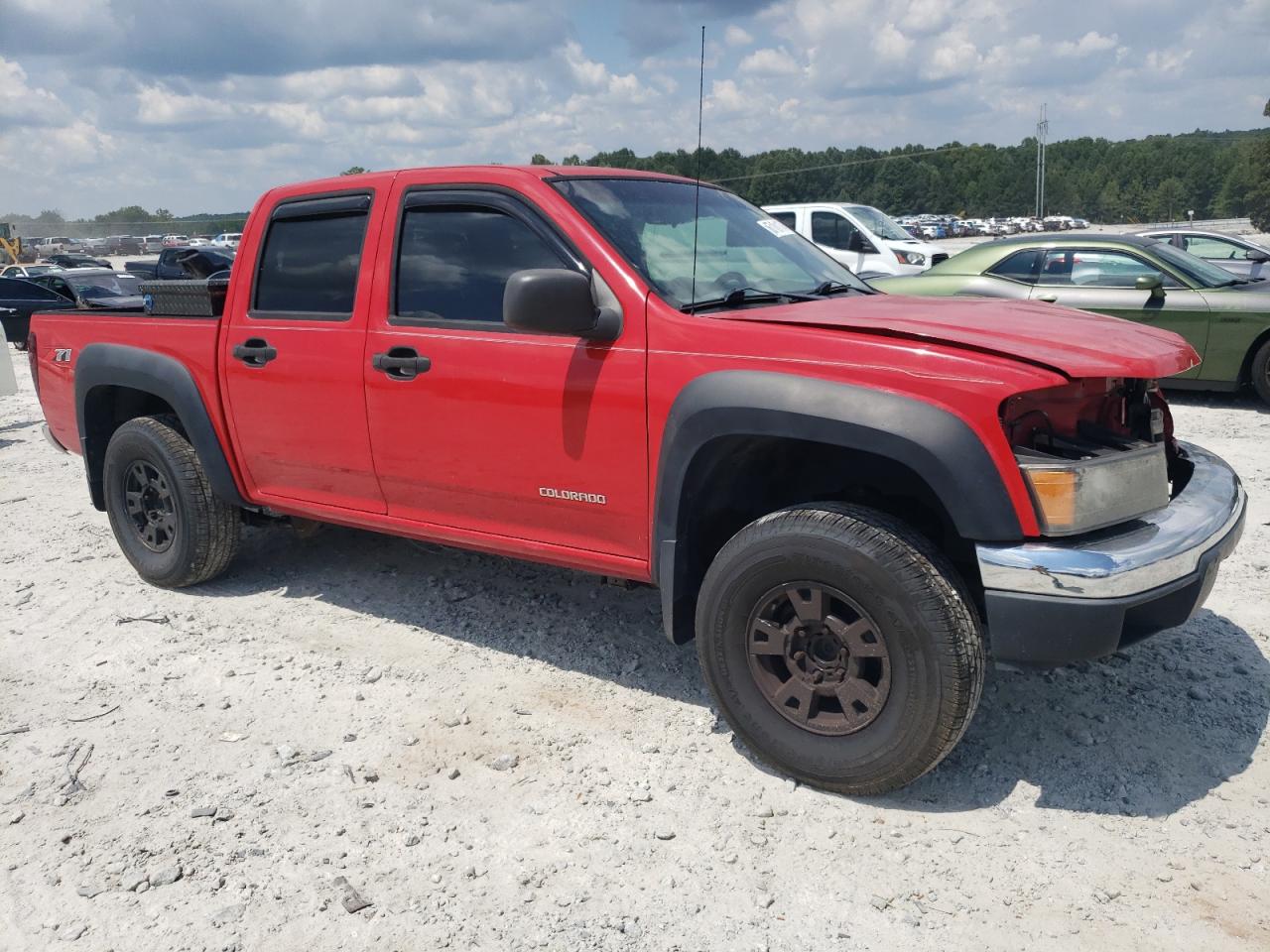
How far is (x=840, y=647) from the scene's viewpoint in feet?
10.2

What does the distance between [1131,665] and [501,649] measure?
2.51m

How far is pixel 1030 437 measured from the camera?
9.61 feet

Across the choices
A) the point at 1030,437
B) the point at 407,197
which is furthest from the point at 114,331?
the point at 1030,437

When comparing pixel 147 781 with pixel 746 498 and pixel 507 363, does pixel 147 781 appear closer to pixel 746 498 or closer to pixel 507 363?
pixel 507 363

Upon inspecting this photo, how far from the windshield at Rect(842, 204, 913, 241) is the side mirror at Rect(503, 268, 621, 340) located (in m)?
11.7

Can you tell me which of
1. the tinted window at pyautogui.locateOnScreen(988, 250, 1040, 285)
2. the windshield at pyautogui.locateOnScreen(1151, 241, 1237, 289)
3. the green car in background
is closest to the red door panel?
the green car in background

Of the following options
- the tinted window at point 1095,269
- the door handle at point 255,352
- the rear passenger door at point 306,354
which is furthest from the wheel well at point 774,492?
the tinted window at point 1095,269

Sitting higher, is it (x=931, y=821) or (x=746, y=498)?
(x=746, y=498)

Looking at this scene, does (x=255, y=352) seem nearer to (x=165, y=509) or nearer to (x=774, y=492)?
(x=165, y=509)

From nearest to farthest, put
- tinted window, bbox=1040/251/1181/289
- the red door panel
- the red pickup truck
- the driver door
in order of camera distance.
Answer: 1. the red pickup truck
2. the red door panel
3. the driver door
4. tinted window, bbox=1040/251/1181/289

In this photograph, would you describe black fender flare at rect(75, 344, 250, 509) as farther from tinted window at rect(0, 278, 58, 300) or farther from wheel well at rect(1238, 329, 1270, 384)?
tinted window at rect(0, 278, 58, 300)

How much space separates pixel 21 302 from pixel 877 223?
1394 cm

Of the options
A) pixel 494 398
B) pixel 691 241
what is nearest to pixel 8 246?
pixel 494 398

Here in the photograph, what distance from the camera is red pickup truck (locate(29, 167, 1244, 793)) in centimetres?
282
